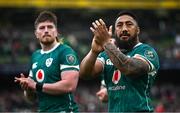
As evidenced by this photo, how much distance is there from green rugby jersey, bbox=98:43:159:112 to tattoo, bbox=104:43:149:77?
0.20 m

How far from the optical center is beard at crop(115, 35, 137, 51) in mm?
6168

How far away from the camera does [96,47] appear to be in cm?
614

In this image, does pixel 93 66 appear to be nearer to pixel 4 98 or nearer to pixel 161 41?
pixel 4 98

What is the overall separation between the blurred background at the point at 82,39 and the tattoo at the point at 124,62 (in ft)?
43.9

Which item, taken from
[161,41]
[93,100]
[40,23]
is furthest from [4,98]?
[40,23]

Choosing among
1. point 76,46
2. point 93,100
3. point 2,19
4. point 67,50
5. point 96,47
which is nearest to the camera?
point 96,47

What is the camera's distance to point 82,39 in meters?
24.7

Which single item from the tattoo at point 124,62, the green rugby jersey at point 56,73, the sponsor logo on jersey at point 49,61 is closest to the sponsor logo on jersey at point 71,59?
the green rugby jersey at point 56,73

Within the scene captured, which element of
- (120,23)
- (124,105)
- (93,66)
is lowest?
(124,105)

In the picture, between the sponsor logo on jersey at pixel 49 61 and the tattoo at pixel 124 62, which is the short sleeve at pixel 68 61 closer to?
the sponsor logo on jersey at pixel 49 61

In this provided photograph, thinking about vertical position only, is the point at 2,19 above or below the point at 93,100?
above

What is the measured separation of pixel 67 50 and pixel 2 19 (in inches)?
769

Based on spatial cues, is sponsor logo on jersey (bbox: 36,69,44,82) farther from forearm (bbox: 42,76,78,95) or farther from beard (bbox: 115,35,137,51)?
beard (bbox: 115,35,137,51)

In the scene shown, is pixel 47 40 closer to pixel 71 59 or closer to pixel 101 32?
pixel 71 59
